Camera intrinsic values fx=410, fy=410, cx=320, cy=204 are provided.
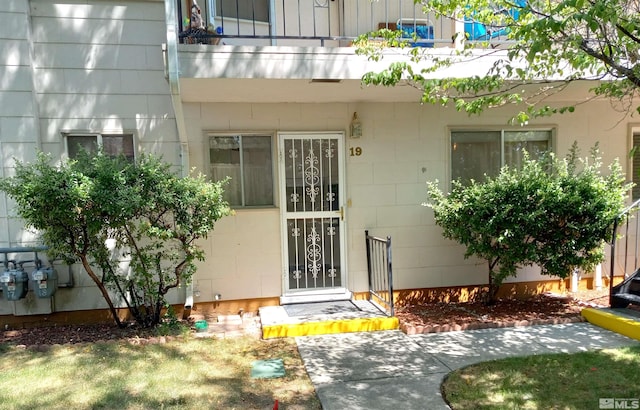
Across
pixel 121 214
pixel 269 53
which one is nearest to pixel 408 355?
pixel 121 214

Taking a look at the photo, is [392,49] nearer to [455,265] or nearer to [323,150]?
[323,150]

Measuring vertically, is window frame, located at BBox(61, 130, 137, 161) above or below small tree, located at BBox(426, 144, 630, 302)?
above

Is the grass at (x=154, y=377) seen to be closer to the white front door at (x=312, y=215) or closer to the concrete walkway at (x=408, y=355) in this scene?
the concrete walkway at (x=408, y=355)

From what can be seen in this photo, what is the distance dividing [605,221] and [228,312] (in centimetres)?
466

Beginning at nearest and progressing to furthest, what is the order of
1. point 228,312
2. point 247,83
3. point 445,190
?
point 247,83
point 228,312
point 445,190

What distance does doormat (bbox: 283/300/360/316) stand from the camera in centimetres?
497

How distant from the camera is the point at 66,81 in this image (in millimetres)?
4863

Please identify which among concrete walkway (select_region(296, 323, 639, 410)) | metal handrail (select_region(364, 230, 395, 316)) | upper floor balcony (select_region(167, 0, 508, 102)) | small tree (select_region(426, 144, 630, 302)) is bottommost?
concrete walkway (select_region(296, 323, 639, 410))

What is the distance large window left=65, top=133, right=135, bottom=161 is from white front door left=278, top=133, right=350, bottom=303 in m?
1.91

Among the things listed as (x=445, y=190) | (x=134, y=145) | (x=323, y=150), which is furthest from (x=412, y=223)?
(x=134, y=145)

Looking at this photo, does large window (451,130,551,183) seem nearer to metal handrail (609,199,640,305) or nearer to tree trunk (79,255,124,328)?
metal handrail (609,199,640,305)

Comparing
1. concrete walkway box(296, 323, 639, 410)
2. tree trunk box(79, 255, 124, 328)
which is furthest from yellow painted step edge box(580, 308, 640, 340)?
tree trunk box(79, 255, 124, 328)

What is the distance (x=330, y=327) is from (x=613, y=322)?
10.2 ft

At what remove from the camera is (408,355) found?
13.0ft
